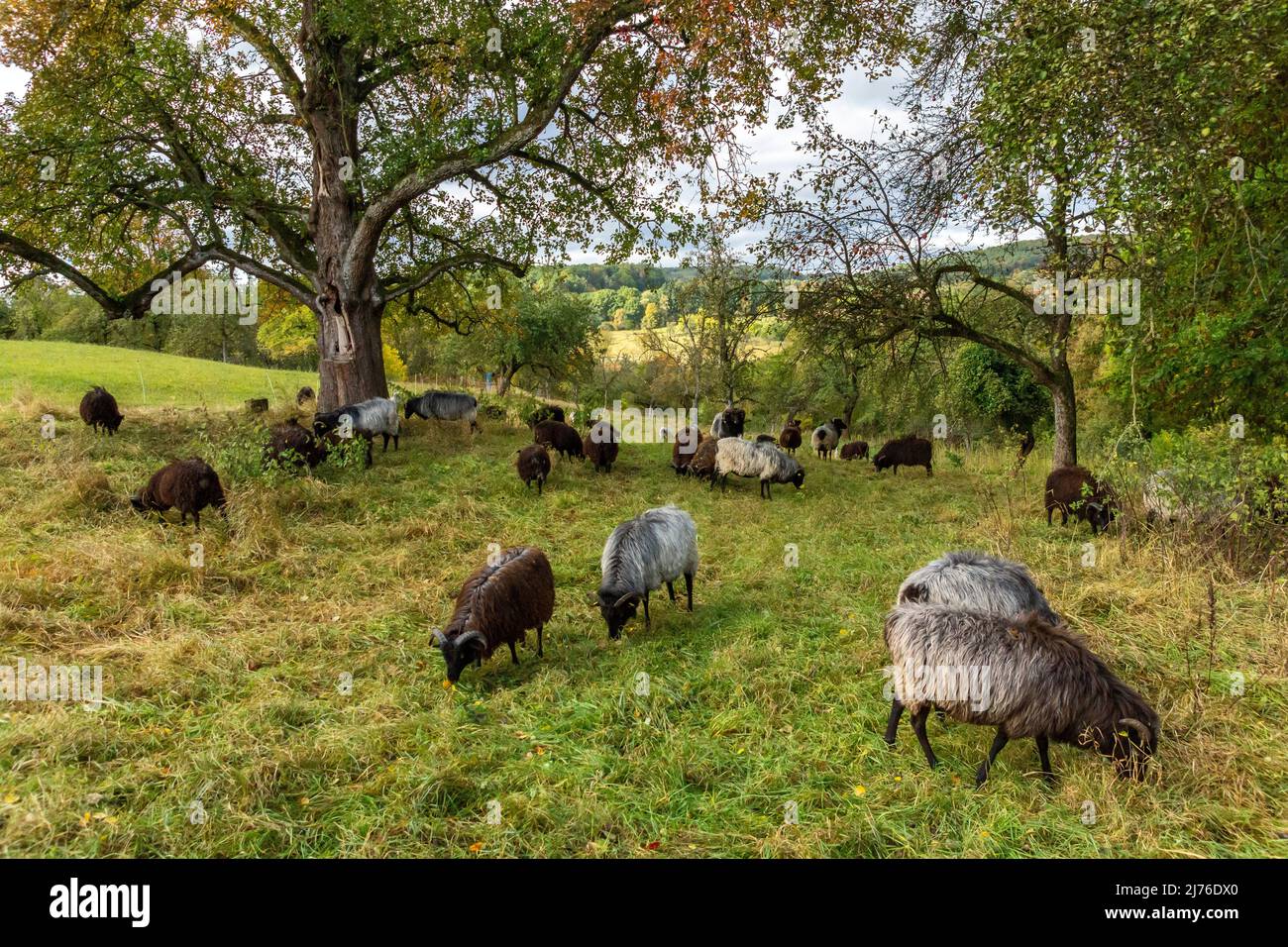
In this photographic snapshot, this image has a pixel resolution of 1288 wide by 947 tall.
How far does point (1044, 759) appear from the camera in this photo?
4195 millimetres

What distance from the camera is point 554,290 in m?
37.1

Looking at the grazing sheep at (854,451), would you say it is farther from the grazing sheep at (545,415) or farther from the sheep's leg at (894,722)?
the sheep's leg at (894,722)

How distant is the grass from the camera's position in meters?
3.60

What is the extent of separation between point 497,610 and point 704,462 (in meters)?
9.35

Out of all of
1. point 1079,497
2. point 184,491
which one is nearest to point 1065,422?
point 1079,497

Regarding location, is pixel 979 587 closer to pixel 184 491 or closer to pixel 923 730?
pixel 923 730

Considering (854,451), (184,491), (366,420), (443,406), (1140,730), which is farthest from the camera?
(854,451)

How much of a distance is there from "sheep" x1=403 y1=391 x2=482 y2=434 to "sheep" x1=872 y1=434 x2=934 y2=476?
1249 cm

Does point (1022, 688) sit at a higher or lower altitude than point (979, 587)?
lower

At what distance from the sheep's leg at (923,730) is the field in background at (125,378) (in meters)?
20.6

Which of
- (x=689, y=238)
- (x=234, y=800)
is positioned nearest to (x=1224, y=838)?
(x=234, y=800)

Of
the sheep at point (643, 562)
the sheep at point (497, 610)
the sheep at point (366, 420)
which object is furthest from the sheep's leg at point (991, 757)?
the sheep at point (366, 420)

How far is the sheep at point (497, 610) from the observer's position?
17.9 feet

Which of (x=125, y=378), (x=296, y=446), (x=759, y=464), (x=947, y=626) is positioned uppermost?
(x=125, y=378)
